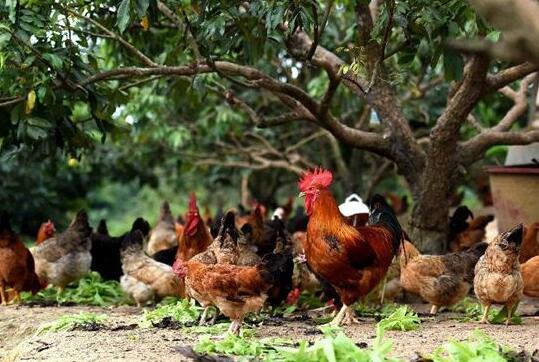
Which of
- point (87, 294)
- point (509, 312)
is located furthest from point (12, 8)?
point (509, 312)

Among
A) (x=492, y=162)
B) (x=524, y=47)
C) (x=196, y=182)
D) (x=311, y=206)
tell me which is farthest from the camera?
(x=196, y=182)

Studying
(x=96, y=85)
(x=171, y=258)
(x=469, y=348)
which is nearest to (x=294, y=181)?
(x=171, y=258)

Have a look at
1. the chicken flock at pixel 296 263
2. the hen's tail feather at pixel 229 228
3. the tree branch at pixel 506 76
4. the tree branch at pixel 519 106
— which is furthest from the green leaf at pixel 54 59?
the tree branch at pixel 519 106

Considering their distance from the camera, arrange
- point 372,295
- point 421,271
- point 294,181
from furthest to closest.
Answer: point 294,181
point 372,295
point 421,271

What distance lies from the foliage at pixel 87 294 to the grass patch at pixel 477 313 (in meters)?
3.38

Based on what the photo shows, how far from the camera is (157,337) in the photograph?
6.46 meters

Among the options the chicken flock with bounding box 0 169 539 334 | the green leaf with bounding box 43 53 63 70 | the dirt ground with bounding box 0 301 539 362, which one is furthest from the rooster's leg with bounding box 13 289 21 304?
the green leaf with bounding box 43 53 63 70

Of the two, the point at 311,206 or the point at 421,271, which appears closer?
the point at 311,206

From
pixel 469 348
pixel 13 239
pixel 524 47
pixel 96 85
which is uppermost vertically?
pixel 96 85

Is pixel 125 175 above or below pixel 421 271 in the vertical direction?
above

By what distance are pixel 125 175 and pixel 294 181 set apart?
375 centimetres

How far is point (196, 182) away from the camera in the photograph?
22219mm

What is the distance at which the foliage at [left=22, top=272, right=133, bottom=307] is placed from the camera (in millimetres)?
9188

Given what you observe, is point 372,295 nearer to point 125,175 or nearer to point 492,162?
point 492,162
